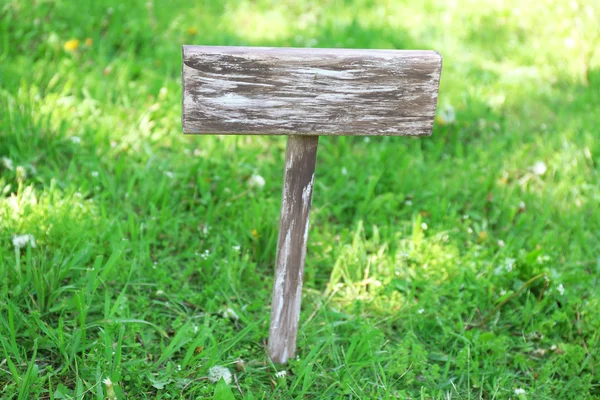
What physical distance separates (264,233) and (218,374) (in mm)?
821

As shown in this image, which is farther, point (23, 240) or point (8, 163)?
point (8, 163)

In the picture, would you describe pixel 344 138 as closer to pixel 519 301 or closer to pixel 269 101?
pixel 519 301

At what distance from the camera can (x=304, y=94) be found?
6.15ft

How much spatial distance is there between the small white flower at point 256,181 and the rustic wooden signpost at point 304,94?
1099 millimetres

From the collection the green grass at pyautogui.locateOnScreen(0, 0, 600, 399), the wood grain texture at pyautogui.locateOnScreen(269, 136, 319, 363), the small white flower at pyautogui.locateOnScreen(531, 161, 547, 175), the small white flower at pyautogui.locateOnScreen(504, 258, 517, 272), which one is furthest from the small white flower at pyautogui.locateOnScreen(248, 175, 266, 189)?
the small white flower at pyautogui.locateOnScreen(531, 161, 547, 175)

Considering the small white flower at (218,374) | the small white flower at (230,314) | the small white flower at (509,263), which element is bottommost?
the small white flower at (218,374)

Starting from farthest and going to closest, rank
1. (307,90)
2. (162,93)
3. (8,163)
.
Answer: (162,93) < (8,163) < (307,90)

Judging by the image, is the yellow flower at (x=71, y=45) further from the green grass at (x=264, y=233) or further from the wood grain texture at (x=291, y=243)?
the wood grain texture at (x=291, y=243)

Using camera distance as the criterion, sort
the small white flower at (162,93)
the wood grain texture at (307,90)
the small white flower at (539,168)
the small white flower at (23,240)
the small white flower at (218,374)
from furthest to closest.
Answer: the small white flower at (162,93)
the small white flower at (539,168)
the small white flower at (23,240)
the small white flower at (218,374)
the wood grain texture at (307,90)

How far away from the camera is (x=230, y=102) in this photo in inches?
72.2

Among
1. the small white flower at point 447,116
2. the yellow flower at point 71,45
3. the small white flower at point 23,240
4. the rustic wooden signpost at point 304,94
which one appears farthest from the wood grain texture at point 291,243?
the yellow flower at point 71,45

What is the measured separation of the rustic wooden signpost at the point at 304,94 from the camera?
5.90 feet

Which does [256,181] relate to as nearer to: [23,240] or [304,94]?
[23,240]

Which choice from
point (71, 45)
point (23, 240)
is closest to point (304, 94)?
point (23, 240)
